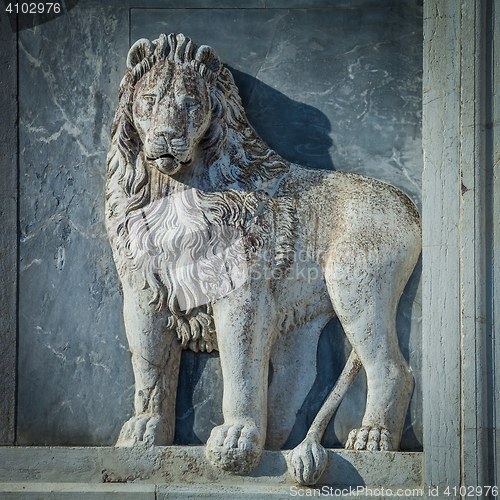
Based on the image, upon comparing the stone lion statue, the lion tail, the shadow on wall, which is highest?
the shadow on wall

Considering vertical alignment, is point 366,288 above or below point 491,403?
above

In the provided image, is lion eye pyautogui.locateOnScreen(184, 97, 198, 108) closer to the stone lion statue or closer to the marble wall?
the stone lion statue

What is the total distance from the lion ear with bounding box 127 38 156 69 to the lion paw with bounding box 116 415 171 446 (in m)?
1.83

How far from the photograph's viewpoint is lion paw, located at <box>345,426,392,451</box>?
12.2ft

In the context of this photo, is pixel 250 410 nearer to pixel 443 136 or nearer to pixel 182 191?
pixel 182 191

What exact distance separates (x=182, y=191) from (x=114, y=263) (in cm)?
55

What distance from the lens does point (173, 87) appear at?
12.6ft

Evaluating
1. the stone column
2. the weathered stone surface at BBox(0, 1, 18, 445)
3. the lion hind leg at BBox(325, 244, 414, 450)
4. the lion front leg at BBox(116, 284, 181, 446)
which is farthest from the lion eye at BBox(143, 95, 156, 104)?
the stone column

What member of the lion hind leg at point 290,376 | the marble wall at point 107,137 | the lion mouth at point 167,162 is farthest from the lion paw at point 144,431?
the lion mouth at point 167,162

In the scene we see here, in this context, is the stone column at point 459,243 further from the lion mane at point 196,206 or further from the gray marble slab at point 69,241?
the gray marble slab at point 69,241

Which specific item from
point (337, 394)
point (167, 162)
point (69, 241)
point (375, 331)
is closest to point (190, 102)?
point (167, 162)

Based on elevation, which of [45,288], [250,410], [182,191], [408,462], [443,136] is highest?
[443,136]

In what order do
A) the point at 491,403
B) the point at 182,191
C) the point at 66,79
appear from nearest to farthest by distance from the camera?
1. the point at 491,403
2. the point at 182,191
3. the point at 66,79

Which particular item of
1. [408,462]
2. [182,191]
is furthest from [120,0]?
[408,462]
